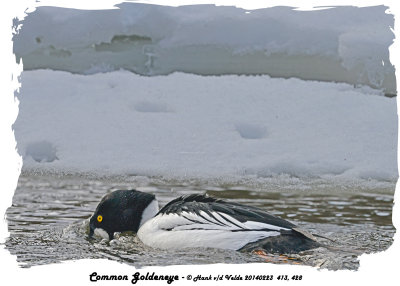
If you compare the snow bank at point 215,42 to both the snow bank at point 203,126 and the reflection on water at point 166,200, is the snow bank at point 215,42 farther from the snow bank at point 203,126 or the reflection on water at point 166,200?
the reflection on water at point 166,200

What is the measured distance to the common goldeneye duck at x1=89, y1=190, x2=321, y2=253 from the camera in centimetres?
395

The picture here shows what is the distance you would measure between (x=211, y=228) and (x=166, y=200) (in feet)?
3.85

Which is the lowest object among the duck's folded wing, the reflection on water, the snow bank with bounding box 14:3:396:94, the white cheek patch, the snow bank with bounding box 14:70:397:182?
the white cheek patch

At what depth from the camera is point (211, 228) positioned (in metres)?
4.12

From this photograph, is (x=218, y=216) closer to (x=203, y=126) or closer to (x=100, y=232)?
(x=100, y=232)

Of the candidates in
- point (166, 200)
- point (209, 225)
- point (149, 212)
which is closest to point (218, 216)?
point (209, 225)

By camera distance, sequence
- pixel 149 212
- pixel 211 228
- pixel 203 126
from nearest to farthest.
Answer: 1. pixel 211 228
2. pixel 149 212
3. pixel 203 126

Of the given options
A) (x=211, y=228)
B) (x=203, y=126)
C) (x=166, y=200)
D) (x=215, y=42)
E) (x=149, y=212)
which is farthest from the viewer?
(x=215, y=42)

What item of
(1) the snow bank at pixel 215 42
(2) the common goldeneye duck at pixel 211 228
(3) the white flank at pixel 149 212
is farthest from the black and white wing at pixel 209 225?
(1) the snow bank at pixel 215 42

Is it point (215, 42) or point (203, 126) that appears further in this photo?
point (215, 42)

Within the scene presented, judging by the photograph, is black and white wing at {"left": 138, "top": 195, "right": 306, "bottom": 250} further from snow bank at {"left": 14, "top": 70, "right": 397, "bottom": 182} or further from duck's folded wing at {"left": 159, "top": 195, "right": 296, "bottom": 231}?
snow bank at {"left": 14, "top": 70, "right": 397, "bottom": 182}

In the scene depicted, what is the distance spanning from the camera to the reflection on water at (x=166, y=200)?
154 inches

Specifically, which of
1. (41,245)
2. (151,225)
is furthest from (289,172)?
(41,245)

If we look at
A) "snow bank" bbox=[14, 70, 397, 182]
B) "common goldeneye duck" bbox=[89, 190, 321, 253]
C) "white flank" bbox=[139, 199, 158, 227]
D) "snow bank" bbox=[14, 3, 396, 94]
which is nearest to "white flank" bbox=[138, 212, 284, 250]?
"common goldeneye duck" bbox=[89, 190, 321, 253]
